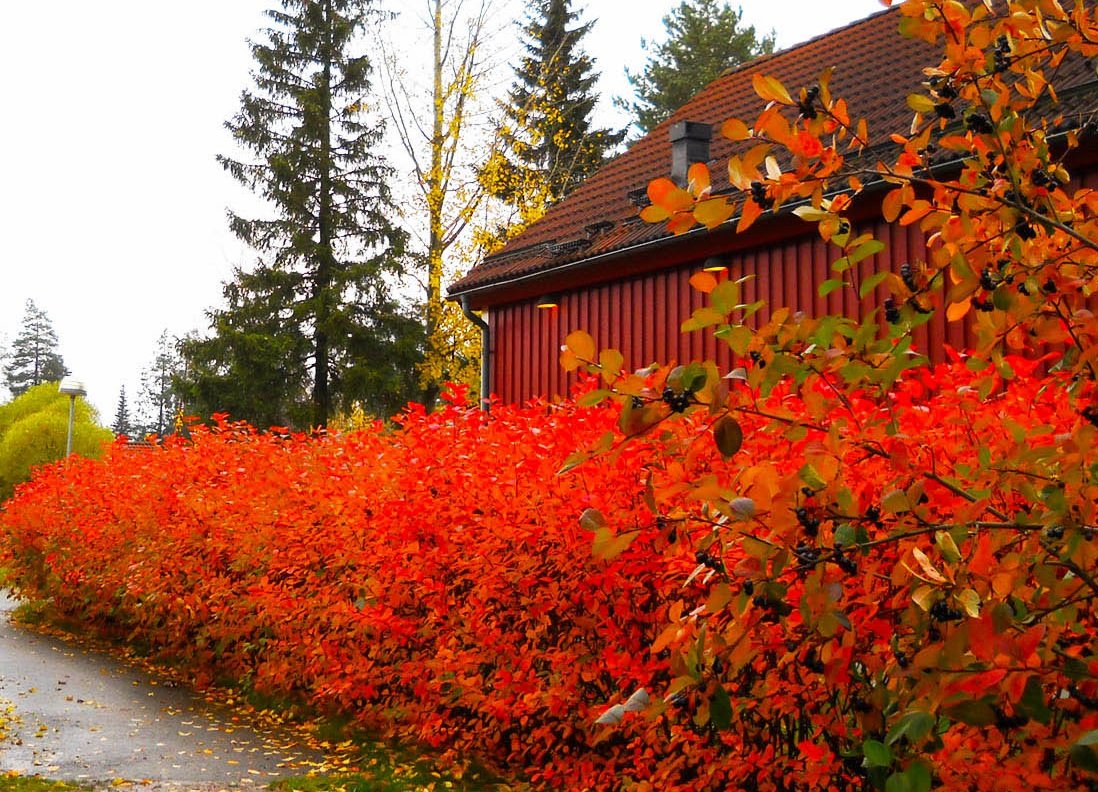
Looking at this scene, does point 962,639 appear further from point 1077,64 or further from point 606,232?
point 606,232

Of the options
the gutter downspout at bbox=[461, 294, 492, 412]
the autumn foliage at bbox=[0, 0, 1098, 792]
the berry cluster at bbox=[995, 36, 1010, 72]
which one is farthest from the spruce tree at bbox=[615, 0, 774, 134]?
the berry cluster at bbox=[995, 36, 1010, 72]

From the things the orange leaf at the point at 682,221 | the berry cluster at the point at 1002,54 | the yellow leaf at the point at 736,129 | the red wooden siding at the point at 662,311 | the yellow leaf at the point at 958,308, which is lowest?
the yellow leaf at the point at 958,308

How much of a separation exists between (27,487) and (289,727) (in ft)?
27.4

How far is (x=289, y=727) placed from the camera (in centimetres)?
690

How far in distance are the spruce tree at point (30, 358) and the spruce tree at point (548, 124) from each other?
57822 millimetres

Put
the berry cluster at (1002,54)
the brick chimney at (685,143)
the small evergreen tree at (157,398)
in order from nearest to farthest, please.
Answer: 1. the berry cluster at (1002,54)
2. the brick chimney at (685,143)
3. the small evergreen tree at (157,398)

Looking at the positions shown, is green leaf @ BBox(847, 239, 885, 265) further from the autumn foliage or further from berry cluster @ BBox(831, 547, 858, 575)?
berry cluster @ BBox(831, 547, 858, 575)

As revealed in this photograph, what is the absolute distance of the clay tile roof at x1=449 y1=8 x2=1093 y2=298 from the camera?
10.2 meters

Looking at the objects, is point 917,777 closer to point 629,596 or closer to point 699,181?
point 699,181

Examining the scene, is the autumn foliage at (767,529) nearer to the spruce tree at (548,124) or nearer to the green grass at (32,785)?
the green grass at (32,785)

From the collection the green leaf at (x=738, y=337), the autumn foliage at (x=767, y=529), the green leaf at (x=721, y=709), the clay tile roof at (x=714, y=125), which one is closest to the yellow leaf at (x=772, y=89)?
the autumn foliage at (x=767, y=529)

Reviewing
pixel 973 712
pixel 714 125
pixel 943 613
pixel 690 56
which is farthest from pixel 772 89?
pixel 690 56

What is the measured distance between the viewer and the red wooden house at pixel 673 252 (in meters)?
8.84

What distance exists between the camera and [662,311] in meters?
10.5
